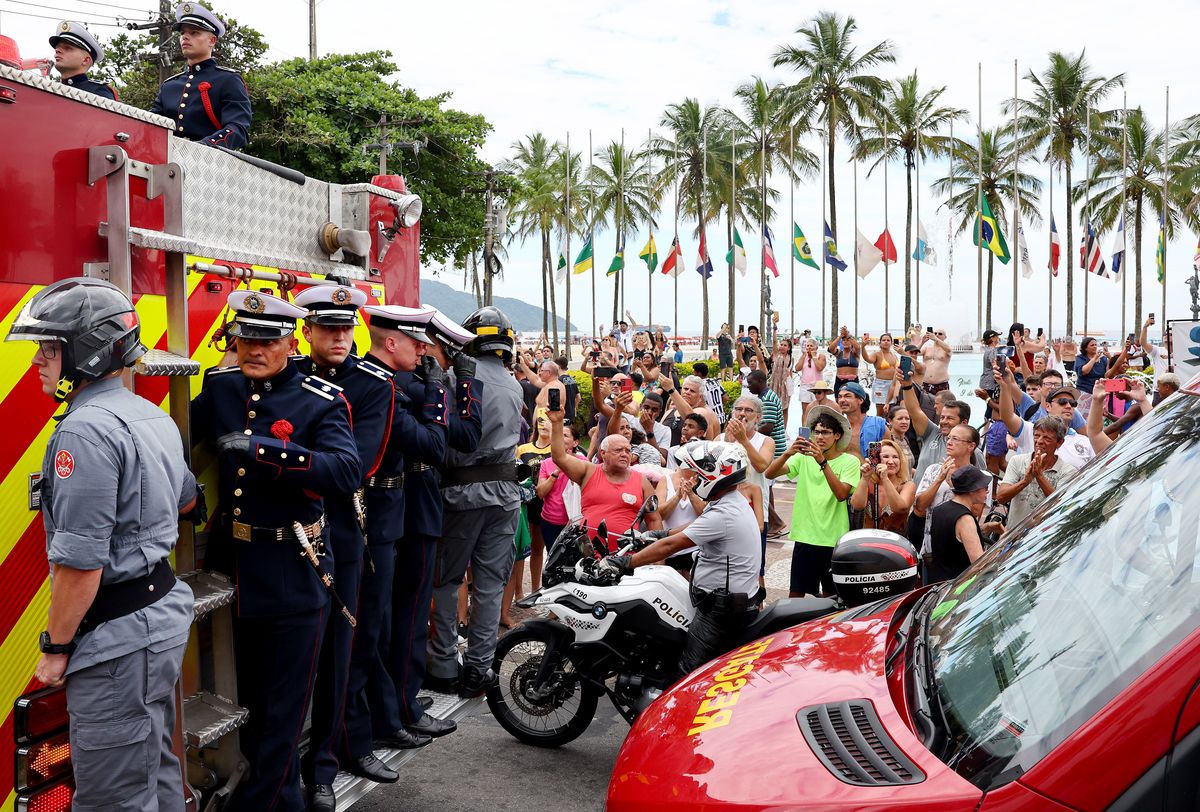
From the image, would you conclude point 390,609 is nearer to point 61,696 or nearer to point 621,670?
point 621,670

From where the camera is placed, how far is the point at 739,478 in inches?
205

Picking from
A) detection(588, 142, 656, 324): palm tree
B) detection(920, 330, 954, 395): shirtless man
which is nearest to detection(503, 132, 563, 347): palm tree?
detection(588, 142, 656, 324): palm tree

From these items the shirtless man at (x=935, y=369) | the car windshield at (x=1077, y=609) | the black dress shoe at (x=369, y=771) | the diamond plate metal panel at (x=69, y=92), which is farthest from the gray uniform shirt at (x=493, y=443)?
Answer: the shirtless man at (x=935, y=369)

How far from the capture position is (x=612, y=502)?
6.89m

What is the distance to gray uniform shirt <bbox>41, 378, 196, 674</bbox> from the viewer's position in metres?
2.76

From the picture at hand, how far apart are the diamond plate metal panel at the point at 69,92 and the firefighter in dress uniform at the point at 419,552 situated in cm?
173

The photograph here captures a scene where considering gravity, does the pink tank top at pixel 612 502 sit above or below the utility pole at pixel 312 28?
below

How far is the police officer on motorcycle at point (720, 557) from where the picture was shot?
16.7ft

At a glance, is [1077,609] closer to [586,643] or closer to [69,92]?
[69,92]

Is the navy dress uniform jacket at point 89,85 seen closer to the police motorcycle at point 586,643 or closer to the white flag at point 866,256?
the police motorcycle at point 586,643

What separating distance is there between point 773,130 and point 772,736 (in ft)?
157

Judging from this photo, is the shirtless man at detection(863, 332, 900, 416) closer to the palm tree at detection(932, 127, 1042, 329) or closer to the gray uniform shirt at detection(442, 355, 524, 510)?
the gray uniform shirt at detection(442, 355, 524, 510)

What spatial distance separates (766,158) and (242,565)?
1935 inches

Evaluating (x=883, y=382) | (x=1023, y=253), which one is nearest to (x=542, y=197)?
(x=1023, y=253)
